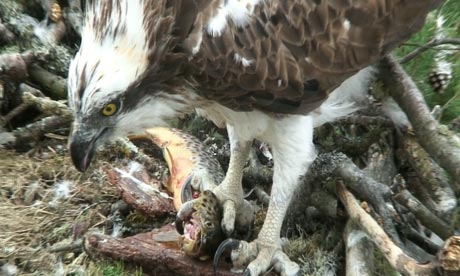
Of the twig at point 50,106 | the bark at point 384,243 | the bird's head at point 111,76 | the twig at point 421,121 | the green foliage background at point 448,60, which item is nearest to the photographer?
the bark at point 384,243

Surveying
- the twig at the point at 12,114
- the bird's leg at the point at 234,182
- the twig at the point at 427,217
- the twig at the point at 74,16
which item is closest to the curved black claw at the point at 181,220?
the bird's leg at the point at 234,182

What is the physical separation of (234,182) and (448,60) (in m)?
0.92

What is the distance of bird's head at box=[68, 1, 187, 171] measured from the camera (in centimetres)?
195

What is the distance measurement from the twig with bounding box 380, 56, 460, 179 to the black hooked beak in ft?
3.47

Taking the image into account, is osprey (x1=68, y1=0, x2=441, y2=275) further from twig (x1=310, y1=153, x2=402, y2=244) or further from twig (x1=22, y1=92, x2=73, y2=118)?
twig (x1=22, y1=92, x2=73, y2=118)

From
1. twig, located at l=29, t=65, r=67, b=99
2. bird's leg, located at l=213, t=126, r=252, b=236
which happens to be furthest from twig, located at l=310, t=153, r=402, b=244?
twig, located at l=29, t=65, r=67, b=99

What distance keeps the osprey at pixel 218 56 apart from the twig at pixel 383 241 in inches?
13.6

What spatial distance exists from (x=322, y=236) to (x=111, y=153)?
0.95 metres

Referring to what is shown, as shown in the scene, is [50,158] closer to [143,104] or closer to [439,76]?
[143,104]

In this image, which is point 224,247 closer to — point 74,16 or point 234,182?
point 234,182

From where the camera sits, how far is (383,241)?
195cm

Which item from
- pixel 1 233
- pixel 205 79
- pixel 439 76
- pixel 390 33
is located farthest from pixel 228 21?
pixel 1 233

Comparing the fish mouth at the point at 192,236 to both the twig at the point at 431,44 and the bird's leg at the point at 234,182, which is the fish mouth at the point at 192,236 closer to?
the bird's leg at the point at 234,182

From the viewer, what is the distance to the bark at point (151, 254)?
2.20 m
